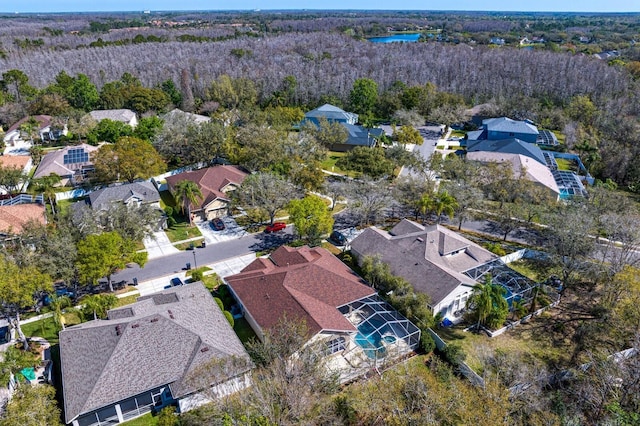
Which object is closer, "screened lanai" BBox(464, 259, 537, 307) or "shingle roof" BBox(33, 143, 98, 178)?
"screened lanai" BBox(464, 259, 537, 307)

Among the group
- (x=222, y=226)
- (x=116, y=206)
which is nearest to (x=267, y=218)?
(x=222, y=226)

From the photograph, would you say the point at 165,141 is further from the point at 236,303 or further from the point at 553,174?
the point at 553,174

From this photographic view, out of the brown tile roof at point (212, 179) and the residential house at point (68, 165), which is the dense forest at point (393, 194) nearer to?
the brown tile roof at point (212, 179)

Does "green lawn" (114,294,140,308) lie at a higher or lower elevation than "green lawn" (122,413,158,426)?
higher

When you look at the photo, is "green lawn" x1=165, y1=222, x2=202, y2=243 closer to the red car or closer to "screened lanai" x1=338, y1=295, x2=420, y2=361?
the red car

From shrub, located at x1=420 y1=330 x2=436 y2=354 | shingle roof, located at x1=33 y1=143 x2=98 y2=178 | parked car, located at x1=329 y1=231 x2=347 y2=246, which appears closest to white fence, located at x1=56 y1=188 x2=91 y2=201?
shingle roof, located at x1=33 y1=143 x2=98 y2=178

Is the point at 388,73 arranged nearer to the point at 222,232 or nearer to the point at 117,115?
the point at 117,115

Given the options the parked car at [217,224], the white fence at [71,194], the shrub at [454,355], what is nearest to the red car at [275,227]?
the parked car at [217,224]
